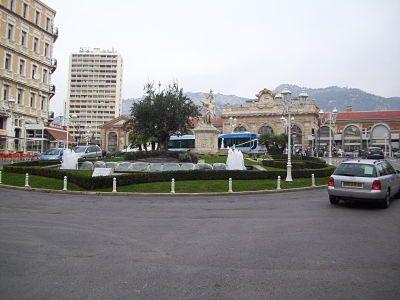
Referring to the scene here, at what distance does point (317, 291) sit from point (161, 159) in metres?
28.3

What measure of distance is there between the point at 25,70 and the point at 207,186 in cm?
3729

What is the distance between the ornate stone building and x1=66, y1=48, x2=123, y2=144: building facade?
3218 inches

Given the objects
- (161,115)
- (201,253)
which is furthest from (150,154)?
(201,253)

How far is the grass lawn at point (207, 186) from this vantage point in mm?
17516

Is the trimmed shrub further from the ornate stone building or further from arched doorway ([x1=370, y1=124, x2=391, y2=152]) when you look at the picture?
arched doorway ([x1=370, y1=124, x2=391, y2=152])

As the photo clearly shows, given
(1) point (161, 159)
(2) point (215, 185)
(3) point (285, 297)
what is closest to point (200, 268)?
(3) point (285, 297)

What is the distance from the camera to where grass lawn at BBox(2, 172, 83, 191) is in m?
18.5

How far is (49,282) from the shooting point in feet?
16.6

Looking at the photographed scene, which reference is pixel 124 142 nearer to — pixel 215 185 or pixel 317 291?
pixel 215 185

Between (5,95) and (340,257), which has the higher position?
(5,95)

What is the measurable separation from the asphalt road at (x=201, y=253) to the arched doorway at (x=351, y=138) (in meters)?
74.6

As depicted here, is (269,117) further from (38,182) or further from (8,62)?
(38,182)

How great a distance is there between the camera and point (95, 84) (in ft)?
525

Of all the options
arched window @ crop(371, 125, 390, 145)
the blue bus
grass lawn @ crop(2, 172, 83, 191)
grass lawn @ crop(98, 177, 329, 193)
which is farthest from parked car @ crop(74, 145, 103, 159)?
arched window @ crop(371, 125, 390, 145)
